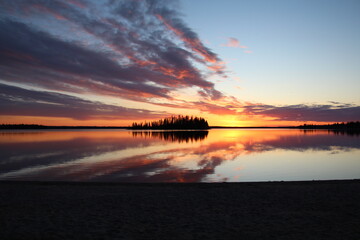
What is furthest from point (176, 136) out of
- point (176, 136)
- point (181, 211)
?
point (181, 211)

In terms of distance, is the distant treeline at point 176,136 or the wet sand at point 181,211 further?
the distant treeline at point 176,136

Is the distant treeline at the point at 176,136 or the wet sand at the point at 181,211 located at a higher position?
the distant treeline at the point at 176,136

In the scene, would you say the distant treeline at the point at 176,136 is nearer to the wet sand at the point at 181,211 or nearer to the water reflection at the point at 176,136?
the water reflection at the point at 176,136

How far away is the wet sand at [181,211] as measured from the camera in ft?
29.2

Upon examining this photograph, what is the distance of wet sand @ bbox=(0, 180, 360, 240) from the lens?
891 cm

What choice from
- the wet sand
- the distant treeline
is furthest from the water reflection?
the wet sand

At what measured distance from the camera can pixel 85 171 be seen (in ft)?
88.1

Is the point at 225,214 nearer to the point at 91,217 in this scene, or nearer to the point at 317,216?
the point at 317,216

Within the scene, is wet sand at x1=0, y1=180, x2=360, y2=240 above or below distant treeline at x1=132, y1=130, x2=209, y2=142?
below

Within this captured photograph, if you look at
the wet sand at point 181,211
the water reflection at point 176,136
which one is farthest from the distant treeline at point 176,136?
the wet sand at point 181,211

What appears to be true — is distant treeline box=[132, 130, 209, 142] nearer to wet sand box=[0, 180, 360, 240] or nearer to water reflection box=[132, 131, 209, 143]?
water reflection box=[132, 131, 209, 143]

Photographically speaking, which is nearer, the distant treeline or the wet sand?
the wet sand

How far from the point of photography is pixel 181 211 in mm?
11289

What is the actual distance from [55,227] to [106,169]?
19.2m
